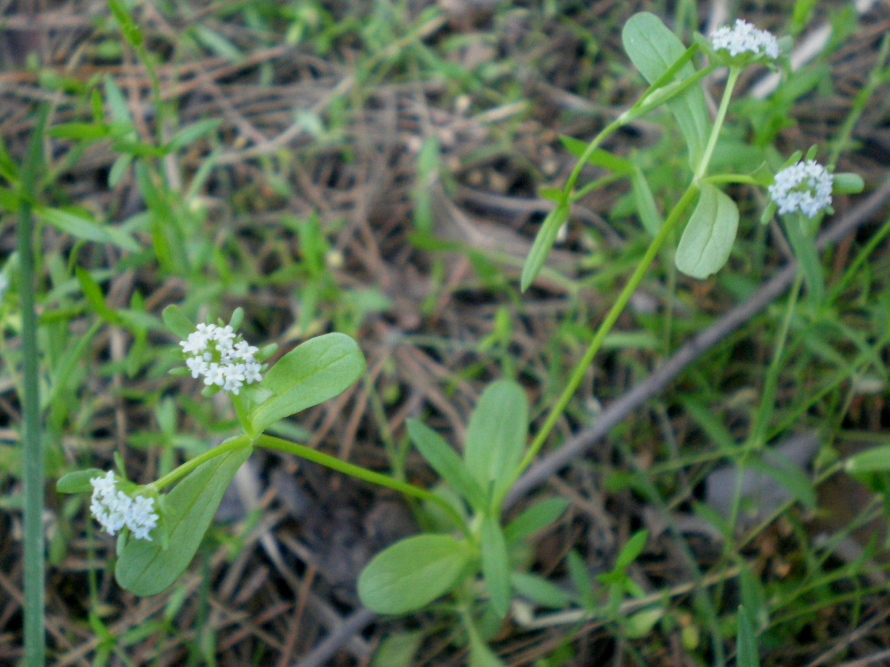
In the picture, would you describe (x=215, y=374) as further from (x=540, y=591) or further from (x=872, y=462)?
(x=872, y=462)

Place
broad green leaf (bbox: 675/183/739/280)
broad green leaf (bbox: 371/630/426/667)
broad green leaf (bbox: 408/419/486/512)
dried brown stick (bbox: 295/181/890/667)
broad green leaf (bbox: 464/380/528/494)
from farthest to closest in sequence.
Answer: dried brown stick (bbox: 295/181/890/667)
broad green leaf (bbox: 371/630/426/667)
broad green leaf (bbox: 464/380/528/494)
broad green leaf (bbox: 408/419/486/512)
broad green leaf (bbox: 675/183/739/280)

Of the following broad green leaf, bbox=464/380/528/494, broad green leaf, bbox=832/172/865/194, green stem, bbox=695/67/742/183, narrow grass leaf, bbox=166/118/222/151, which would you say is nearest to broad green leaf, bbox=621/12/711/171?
green stem, bbox=695/67/742/183

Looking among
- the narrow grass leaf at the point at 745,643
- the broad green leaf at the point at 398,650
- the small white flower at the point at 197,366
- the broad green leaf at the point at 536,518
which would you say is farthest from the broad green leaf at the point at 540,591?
the small white flower at the point at 197,366

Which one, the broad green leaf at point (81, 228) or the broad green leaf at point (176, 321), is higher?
the broad green leaf at point (81, 228)

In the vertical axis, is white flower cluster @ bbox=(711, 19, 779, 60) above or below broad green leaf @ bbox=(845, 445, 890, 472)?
above

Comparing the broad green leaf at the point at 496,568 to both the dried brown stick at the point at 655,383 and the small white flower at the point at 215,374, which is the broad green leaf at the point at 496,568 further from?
the small white flower at the point at 215,374

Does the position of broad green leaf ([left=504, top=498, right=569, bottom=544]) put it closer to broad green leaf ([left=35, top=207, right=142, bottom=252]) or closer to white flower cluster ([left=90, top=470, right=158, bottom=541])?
white flower cluster ([left=90, top=470, right=158, bottom=541])
